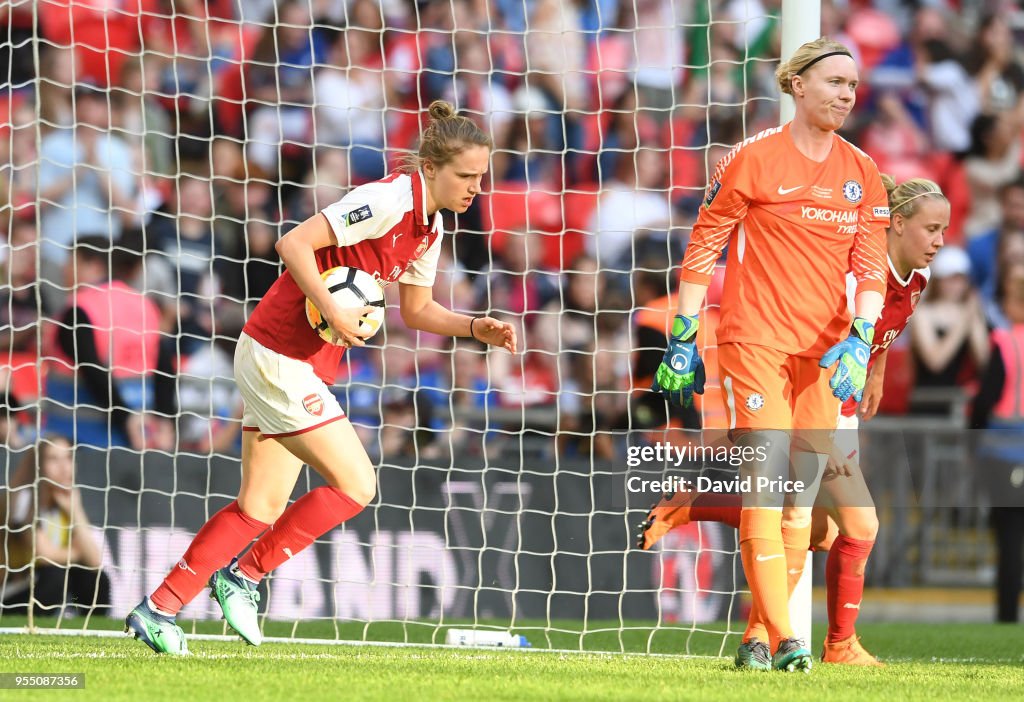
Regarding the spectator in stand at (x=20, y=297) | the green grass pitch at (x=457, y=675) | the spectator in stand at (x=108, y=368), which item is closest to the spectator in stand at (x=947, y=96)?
the green grass pitch at (x=457, y=675)

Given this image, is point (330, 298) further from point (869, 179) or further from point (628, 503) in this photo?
point (628, 503)

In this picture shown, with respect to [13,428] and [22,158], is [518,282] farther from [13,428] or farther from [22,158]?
[13,428]

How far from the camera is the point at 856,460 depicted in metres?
5.73

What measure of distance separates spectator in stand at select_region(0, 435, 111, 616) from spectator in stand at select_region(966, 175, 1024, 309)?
7.33 metres

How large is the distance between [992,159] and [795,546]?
7999 mm

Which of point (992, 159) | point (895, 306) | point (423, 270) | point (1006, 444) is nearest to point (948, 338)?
point (1006, 444)

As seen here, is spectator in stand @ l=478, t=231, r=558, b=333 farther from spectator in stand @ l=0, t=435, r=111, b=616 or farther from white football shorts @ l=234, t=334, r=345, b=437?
white football shorts @ l=234, t=334, r=345, b=437

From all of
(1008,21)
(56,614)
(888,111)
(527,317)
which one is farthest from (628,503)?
(1008,21)

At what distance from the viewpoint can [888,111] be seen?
41.8ft

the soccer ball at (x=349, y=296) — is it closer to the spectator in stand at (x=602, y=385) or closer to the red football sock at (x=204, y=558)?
the red football sock at (x=204, y=558)

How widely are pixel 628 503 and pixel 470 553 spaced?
0.89m

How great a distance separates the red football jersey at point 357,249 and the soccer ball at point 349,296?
1.4 inches

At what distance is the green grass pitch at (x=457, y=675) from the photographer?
4.16 metres

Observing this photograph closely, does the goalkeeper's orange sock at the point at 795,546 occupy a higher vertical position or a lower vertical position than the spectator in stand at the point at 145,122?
lower
